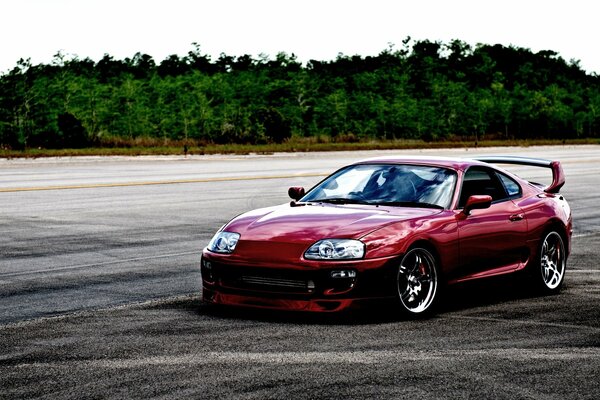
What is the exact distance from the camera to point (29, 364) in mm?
7086

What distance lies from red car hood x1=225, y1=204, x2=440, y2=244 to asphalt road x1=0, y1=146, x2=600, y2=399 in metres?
0.68

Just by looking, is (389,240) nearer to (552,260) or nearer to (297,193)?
(297,193)

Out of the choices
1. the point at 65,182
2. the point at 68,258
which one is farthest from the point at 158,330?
the point at 65,182

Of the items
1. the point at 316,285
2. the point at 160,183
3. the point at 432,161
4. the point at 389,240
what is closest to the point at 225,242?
the point at 316,285

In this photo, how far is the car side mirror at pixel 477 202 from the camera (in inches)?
372

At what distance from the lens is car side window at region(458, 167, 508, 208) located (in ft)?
33.2

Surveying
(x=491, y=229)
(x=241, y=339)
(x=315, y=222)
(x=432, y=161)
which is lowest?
(x=241, y=339)

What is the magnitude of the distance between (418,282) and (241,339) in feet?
5.96

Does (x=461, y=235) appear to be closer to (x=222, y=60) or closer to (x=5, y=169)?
(x=5, y=169)

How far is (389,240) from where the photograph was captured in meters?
8.75

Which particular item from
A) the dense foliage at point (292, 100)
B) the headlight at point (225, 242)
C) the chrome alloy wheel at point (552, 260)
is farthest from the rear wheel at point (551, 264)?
the dense foliage at point (292, 100)

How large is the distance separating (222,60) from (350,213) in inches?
4089

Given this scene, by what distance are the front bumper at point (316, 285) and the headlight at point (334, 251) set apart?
0.06m

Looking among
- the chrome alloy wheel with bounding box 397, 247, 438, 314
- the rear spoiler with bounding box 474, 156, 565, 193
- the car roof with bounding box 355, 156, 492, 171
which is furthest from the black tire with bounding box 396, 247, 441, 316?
the rear spoiler with bounding box 474, 156, 565, 193
